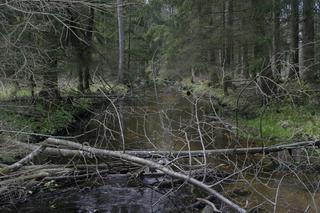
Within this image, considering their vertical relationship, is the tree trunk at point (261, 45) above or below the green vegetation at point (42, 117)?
above

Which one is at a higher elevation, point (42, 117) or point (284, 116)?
point (42, 117)

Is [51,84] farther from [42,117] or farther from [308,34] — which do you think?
[308,34]

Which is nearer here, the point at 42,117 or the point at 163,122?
the point at 42,117

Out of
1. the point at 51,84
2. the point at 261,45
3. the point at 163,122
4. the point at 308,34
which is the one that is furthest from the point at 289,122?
the point at 51,84

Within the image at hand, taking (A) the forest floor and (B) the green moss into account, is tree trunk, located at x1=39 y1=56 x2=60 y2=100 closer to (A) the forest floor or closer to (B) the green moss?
(A) the forest floor

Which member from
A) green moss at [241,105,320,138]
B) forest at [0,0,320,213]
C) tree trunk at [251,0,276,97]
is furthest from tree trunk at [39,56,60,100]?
tree trunk at [251,0,276,97]

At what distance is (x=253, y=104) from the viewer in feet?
53.0

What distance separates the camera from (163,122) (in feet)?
53.3

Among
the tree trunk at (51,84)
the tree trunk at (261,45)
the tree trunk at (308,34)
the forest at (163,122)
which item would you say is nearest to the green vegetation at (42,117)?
the forest at (163,122)

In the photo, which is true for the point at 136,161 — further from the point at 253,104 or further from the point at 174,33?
the point at 174,33

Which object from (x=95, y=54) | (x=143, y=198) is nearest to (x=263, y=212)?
(x=143, y=198)

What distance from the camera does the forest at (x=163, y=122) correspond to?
24.6 ft

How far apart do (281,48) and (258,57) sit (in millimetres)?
883

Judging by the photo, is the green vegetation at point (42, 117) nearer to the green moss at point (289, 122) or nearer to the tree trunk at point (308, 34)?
the green moss at point (289, 122)
